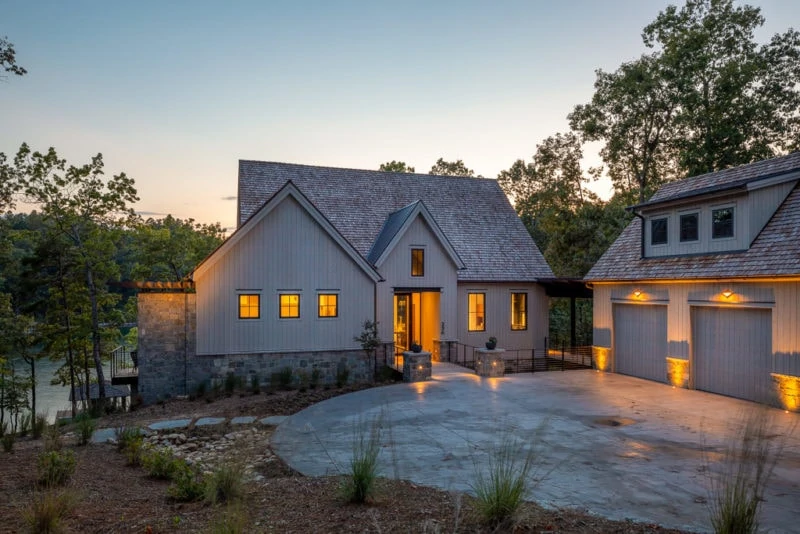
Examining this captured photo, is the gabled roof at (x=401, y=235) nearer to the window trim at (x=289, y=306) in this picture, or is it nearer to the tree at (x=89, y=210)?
the window trim at (x=289, y=306)

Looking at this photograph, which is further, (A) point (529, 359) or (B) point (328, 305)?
(A) point (529, 359)

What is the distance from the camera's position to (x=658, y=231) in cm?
1616

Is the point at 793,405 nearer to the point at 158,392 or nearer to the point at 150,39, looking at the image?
the point at 158,392

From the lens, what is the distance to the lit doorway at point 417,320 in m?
19.6

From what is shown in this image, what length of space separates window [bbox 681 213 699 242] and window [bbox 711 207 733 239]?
584 millimetres

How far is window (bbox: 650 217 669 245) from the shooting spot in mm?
15916

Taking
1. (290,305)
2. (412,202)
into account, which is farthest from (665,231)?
(290,305)

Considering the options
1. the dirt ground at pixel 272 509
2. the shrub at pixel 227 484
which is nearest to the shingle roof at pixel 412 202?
the dirt ground at pixel 272 509

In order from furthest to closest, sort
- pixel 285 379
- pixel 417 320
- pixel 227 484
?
pixel 417 320 < pixel 285 379 < pixel 227 484

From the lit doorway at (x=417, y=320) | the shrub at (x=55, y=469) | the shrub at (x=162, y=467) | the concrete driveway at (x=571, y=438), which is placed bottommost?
the concrete driveway at (x=571, y=438)

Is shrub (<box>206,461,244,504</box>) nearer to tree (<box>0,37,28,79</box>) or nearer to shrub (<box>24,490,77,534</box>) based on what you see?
shrub (<box>24,490,77,534</box>)

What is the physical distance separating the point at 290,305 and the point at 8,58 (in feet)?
33.0

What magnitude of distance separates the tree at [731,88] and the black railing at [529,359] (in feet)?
40.9

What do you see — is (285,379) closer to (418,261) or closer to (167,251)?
(418,261)
